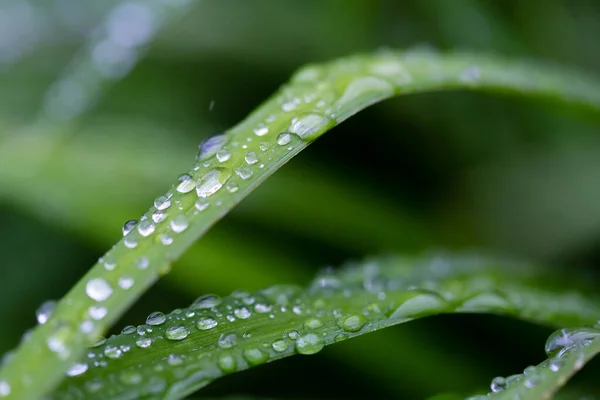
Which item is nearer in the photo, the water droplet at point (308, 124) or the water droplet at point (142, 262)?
the water droplet at point (142, 262)

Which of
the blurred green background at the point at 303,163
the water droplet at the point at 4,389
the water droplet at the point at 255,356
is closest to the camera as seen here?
the water droplet at the point at 4,389

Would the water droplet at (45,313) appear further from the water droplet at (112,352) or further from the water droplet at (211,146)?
the water droplet at (211,146)

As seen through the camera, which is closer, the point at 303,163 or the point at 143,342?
the point at 143,342

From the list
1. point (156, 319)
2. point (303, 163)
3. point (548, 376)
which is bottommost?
point (548, 376)

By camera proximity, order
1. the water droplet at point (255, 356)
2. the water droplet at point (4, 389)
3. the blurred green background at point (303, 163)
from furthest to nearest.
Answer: the blurred green background at point (303, 163) → the water droplet at point (255, 356) → the water droplet at point (4, 389)

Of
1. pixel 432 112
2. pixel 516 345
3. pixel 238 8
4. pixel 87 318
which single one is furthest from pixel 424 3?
pixel 87 318

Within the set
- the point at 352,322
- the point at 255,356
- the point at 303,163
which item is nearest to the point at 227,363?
the point at 255,356

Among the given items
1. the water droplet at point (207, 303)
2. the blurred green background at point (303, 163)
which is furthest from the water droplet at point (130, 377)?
the blurred green background at point (303, 163)

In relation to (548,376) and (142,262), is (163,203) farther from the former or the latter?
(548,376)

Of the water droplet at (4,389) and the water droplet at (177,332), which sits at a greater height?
the water droplet at (177,332)
